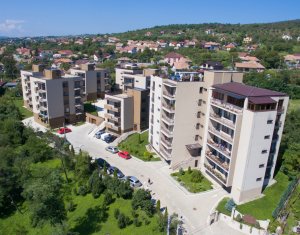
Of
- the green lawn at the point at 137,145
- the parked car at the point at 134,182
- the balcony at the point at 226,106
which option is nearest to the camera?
the balcony at the point at 226,106

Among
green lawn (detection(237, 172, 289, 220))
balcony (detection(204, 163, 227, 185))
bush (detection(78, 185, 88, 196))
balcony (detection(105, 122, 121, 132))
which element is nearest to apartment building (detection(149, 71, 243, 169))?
balcony (detection(204, 163, 227, 185))

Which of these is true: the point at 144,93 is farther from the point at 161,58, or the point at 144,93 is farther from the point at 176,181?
the point at 161,58

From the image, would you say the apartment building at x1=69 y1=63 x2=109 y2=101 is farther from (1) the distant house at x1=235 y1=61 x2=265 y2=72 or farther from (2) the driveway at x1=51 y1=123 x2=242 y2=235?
(1) the distant house at x1=235 y1=61 x2=265 y2=72

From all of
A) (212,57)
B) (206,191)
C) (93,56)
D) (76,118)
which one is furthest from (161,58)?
(206,191)

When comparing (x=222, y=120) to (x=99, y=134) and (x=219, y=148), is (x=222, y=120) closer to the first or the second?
(x=219, y=148)

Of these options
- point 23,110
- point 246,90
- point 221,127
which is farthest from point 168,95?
point 23,110

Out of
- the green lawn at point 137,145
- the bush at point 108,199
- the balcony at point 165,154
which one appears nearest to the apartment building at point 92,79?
the green lawn at point 137,145

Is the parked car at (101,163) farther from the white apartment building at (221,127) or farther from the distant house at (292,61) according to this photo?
the distant house at (292,61)
